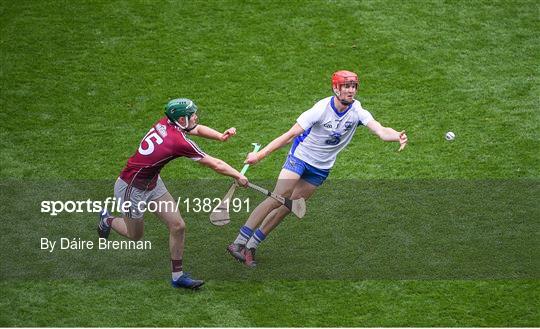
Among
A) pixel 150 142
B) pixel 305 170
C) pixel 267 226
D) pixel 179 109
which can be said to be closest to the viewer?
pixel 179 109

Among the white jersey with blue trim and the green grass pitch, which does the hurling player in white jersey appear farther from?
the green grass pitch

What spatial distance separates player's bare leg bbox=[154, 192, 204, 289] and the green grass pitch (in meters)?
0.15

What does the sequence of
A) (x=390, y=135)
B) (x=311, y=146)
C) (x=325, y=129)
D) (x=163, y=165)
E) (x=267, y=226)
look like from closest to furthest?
1. (x=163, y=165)
2. (x=390, y=135)
3. (x=325, y=129)
4. (x=311, y=146)
5. (x=267, y=226)

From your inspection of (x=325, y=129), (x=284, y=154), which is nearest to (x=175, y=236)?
(x=325, y=129)

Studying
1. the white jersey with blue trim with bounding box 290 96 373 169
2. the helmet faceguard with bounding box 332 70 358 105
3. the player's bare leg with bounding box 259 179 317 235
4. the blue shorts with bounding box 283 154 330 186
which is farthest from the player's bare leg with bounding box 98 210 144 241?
the helmet faceguard with bounding box 332 70 358 105

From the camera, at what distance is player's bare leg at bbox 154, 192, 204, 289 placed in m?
11.6

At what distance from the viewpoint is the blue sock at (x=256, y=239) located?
1241 cm

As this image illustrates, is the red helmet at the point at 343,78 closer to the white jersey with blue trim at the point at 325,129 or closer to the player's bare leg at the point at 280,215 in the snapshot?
the white jersey with blue trim at the point at 325,129

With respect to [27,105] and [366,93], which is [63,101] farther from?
[366,93]

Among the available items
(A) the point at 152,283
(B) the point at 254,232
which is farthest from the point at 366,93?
(A) the point at 152,283

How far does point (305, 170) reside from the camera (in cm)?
1226

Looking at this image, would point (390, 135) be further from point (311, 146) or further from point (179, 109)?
point (179, 109)

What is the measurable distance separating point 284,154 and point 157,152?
3.80 m

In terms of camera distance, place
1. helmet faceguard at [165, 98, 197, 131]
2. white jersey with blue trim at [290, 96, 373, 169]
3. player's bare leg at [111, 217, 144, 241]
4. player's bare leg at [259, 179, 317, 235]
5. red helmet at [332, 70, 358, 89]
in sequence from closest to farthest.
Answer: helmet faceguard at [165, 98, 197, 131], red helmet at [332, 70, 358, 89], white jersey with blue trim at [290, 96, 373, 169], player's bare leg at [111, 217, 144, 241], player's bare leg at [259, 179, 317, 235]
